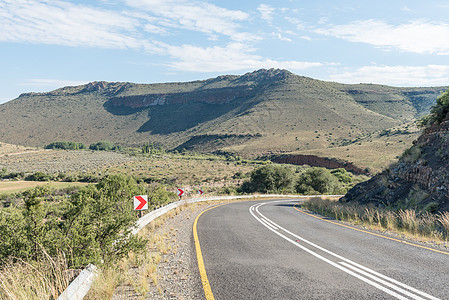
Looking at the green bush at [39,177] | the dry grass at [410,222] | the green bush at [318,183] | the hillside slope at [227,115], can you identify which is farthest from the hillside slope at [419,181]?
the hillside slope at [227,115]

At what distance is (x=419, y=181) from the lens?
46.3ft

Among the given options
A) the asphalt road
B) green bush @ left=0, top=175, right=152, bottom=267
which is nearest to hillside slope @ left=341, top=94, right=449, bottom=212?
the asphalt road

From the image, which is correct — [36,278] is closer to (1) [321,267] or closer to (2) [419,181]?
(1) [321,267]

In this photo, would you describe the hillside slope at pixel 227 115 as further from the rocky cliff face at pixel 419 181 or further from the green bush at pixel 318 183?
the rocky cliff face at pixel 419 181

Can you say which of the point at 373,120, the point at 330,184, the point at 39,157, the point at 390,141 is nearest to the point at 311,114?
the point at 373,120

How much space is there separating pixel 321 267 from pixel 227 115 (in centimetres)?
13270

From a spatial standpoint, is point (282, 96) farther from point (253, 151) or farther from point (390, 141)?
point (390, 141)

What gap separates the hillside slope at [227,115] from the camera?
3907 inches

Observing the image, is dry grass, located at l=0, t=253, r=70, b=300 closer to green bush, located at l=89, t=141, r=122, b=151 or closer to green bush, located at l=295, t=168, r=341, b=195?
green bush, located at l=295, t=168, r=341, b=195

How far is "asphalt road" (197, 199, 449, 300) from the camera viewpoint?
15.0 feet

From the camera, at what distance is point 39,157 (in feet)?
249

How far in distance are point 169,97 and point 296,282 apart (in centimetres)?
17291

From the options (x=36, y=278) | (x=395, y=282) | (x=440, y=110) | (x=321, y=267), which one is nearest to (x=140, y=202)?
(x=36, y=278)

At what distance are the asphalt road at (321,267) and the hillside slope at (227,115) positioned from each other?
77684 mm
